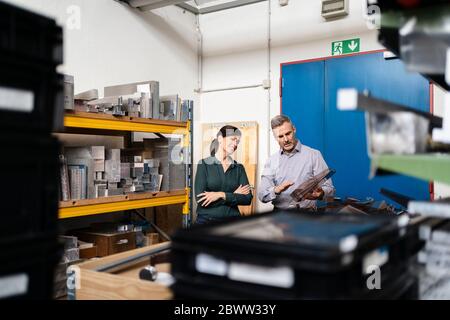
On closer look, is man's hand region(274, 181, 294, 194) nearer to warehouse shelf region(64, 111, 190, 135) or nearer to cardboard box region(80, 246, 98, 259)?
warehouse shelf region(64, 111, 190, 135)

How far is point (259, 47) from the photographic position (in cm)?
497

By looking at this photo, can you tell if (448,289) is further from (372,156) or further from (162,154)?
(162,154)

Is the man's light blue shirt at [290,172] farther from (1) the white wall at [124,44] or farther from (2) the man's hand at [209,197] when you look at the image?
(1) the white wall at [124,44]

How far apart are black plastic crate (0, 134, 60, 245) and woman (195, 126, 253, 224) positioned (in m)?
2.53

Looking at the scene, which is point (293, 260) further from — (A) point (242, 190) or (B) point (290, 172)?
(A) point (242, 190)

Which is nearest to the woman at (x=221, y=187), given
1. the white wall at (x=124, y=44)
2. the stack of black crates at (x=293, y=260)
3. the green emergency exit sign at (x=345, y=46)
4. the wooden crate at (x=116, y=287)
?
the white wall at (x=124, y=44)

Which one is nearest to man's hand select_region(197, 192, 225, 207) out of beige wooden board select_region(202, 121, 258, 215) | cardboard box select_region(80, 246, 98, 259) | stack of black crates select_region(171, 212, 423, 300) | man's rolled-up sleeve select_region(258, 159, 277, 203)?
man's rolled-up sleeve select_region(258, 159, 277, 203)

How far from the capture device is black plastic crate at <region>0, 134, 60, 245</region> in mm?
827

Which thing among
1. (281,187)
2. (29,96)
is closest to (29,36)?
(29,96)

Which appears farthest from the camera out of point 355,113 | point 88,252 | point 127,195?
point 355,113

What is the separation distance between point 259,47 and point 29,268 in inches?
176

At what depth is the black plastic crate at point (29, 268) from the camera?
820 mm

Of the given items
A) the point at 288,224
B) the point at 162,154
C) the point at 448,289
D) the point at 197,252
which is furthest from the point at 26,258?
the point at 162,154

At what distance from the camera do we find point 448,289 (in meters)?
1.12
